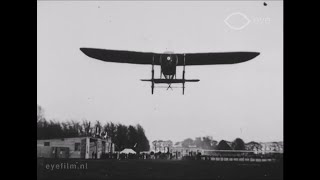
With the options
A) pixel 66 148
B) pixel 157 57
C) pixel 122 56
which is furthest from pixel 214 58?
pixel 66 148

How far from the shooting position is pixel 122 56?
13.1m

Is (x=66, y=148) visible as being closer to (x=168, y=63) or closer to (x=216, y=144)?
(x=168, y=63)

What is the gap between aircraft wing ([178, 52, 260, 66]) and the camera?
41.4 feet

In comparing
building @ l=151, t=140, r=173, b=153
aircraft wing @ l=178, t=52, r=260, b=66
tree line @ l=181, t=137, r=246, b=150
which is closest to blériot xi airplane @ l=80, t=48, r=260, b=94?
aircraft wing @ l=178, t=52, r=260, b=66

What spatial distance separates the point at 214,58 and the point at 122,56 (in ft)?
12.0

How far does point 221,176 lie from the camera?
41.9 feet

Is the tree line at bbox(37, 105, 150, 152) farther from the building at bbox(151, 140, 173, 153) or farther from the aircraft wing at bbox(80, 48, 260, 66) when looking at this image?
the aircraft wing at bbox(80, 48, 260, 66)

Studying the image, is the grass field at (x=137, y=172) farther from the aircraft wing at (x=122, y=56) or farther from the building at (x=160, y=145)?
the building at (x=160, y=145)

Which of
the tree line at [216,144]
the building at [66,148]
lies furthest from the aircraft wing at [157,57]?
the tree line at [216,144]

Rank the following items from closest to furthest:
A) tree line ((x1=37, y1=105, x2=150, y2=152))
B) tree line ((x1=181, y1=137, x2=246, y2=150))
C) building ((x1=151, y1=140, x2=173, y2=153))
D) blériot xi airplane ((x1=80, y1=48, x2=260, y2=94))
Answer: blériot xi airplane ((x1=80, y1=48, x2=260, y2=94)) → tree line ((x1=37, y1=105, x2=150, y2=152)) → building ((x1=151, y1=140, x2=173, y2=153)) → tree line ((x1=181, y1=137, x2=246, y2=150))
